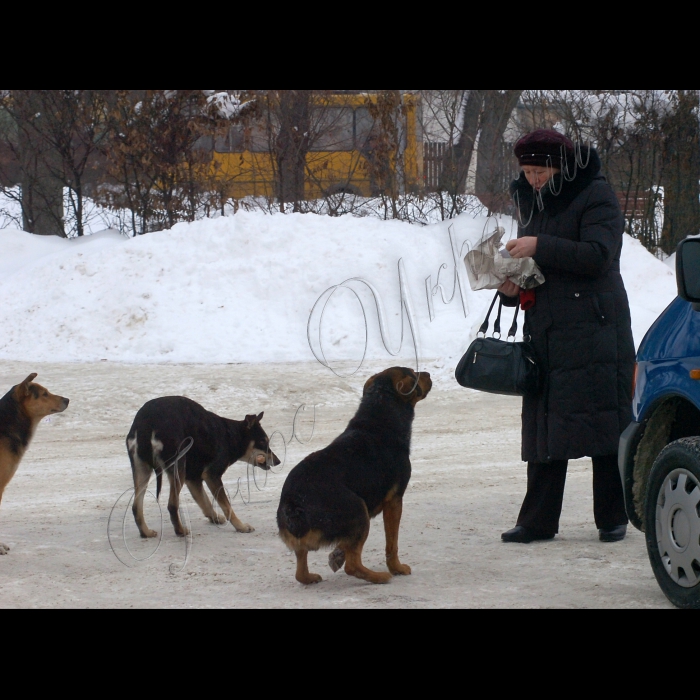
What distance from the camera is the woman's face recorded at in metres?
5.28

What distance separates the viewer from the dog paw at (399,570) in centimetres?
492

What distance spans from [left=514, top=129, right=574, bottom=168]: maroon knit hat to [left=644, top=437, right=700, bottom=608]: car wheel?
74.1 inches

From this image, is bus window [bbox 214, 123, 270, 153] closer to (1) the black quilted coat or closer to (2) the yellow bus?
(2) the yellow bus

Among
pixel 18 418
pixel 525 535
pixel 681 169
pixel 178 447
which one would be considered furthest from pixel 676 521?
pixel 681 169

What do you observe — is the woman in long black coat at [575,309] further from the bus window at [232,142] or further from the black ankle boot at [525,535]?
the bus window at [232,142]

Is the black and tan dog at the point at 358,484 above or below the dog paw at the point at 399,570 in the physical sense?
above

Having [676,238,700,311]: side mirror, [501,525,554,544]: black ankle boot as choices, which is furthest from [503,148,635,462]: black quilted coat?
[676,238,700,311]: side mirror

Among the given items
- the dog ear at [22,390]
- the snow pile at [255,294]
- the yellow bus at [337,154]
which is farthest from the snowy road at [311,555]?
the yellow bus at [337,154]

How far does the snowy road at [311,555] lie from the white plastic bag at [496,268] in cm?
153

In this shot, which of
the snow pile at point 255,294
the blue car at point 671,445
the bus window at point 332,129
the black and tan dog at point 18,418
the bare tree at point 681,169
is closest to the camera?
the blue car at point 671,445

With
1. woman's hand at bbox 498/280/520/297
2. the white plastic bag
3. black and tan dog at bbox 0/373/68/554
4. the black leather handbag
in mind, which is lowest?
black and tan dog at bbox 0/373/68/554

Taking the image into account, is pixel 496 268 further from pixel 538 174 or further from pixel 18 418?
pixel 18 418

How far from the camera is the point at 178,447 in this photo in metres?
5.85

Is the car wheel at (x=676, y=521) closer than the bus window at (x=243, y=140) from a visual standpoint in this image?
Yes
